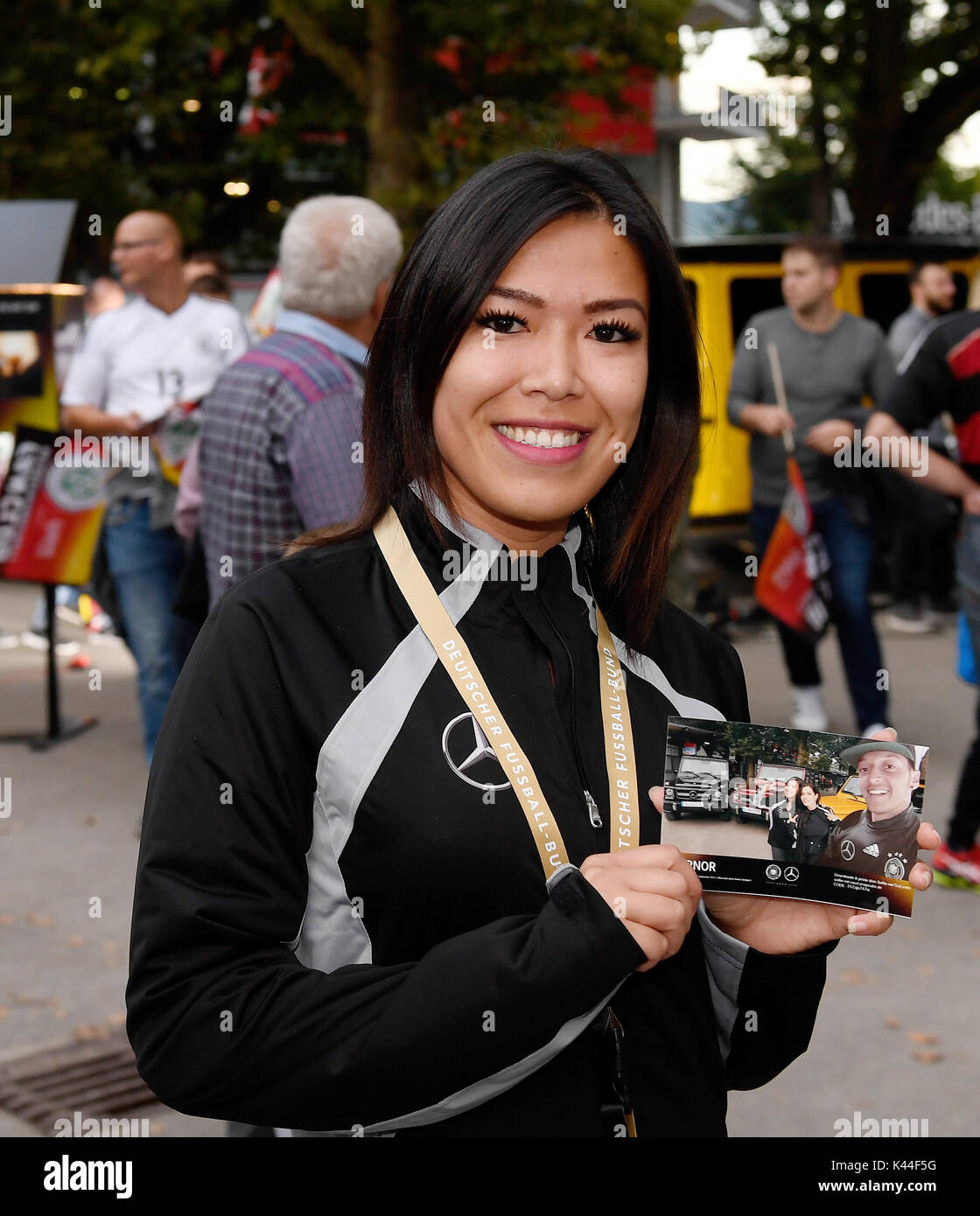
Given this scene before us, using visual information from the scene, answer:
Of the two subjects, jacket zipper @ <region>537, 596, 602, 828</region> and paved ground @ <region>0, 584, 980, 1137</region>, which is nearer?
jacket zipper @ <region>537, 596, 602, 828</region>

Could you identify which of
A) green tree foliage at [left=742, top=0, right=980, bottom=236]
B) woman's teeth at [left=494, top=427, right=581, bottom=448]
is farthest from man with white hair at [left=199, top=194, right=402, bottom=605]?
green tree foliage at [left=742, top=0, right=980, bottom=236]

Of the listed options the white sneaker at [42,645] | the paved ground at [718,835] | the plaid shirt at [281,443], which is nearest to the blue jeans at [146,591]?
A: the plaid shirt at [281,443]

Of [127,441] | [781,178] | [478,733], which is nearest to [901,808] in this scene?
[478,733]

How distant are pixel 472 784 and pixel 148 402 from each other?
5266 mm

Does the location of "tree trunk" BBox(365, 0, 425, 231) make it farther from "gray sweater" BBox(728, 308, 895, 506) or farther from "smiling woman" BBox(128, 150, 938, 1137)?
"smiling woman" BBox(128, 150, 938, 1137)

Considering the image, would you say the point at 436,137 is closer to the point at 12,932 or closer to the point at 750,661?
the point at 750,661

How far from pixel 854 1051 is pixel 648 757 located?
3120 millimetres

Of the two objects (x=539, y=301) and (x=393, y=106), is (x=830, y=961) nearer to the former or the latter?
(x=539, y=301)

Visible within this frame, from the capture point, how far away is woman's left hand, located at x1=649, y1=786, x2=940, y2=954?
1.72 metres

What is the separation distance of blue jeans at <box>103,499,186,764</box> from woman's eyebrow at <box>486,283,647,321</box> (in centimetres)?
491

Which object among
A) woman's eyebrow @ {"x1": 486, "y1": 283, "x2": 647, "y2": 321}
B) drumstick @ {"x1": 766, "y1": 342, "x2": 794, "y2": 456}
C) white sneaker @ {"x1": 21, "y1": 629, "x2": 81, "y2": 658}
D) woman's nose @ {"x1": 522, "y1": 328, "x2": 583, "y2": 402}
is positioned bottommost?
white sneaker @ {"x1": 21, "y1": 629, "x2": 81, "y2": 658}

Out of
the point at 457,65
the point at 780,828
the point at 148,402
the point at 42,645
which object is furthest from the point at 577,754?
the point at 457,65

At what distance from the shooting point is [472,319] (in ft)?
5.65

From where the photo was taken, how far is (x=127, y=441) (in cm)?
647
